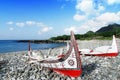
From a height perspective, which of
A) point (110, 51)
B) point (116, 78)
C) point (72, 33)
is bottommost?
point (116, 78)

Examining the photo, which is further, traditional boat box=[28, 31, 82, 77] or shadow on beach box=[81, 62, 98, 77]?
shadow on beach box=[81, 62, 98, 77]

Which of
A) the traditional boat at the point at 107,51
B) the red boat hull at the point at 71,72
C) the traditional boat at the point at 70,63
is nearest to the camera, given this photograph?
the traditional boat at the point at 70,63

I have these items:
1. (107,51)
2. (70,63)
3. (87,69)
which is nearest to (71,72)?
(70,63)

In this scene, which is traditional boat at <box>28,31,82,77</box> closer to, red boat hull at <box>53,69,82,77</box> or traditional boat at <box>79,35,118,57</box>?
red boat hull at <box>53,69,82,77</box>

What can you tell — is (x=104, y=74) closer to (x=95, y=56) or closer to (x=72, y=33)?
(x=72, y=33)

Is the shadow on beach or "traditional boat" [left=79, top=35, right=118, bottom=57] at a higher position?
"traditional boat" [left=79, top=35, right=118, bottom=57]

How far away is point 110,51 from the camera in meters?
26.8

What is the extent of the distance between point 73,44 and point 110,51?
40.6ft

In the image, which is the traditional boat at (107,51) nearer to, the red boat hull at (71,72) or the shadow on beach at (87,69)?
the shadow on beach at (87,69)

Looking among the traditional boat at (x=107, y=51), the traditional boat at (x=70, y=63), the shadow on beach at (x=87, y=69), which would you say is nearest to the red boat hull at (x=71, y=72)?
the traditional boat at (x=70, y=63)

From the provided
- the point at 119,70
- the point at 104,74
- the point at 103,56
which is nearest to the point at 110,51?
the point at 103,56

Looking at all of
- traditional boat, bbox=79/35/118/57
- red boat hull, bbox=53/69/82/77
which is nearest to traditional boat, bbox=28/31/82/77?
red boat hull, bbox=53/69/82/77

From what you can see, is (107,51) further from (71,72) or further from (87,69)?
(71,72)

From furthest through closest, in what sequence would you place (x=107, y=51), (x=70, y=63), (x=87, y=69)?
(x=107, y=51) → (x=87, y=69) → (x=70, y=63)
